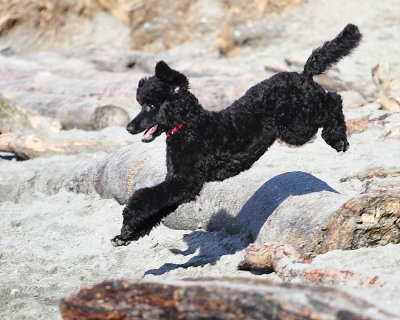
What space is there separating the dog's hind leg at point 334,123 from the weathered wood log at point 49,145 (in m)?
4.19

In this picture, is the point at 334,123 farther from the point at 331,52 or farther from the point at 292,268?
the point at 292,268

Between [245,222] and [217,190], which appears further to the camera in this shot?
[217,190]

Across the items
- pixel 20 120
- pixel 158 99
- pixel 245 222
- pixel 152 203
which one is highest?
pixel 158 99

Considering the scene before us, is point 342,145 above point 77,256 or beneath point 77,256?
above

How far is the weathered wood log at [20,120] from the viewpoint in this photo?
10.7 meters

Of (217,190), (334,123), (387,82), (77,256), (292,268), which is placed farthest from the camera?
(387,82)

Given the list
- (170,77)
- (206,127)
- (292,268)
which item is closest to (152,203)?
(206,127)

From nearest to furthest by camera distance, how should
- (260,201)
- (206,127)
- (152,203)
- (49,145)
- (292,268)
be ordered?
(292,268)
(152,203)
(206,127)
(260,201)
(49,145)

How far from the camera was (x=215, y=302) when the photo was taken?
3361 mm

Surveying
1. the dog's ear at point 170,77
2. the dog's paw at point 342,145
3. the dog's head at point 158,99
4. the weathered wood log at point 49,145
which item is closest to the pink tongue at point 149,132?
the dog's head at point 158,99

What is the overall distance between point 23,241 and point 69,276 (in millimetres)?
1127

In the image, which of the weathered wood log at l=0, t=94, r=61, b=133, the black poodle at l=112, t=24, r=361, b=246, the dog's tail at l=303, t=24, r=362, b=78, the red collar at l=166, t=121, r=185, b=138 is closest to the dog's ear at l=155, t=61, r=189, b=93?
the black poodle at l=112, t=24, r=361, b=246

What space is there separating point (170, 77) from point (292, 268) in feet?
5.24

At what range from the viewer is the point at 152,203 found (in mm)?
4992
